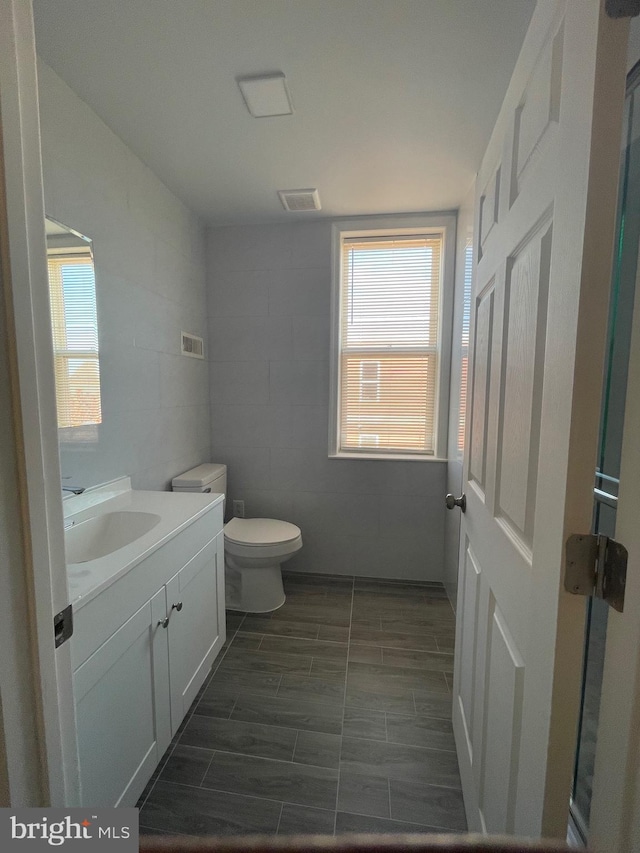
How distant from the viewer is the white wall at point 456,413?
200 centimetres

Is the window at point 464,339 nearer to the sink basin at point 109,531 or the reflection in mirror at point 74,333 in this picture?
the sink basin at point 109,531

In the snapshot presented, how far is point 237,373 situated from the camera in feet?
8.17

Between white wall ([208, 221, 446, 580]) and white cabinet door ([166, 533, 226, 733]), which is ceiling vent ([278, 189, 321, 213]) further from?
white cabinet door ([166, 533, 226, 733])

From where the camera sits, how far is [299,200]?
6.81 ft

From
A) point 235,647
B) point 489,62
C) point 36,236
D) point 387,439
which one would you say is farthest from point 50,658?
point 387,439

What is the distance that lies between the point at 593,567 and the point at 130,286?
1935mm

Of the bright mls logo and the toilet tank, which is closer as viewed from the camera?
the bright mls logo

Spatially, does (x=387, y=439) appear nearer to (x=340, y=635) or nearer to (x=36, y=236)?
(x=340, y=635)

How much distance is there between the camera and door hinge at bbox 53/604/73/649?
576 mm

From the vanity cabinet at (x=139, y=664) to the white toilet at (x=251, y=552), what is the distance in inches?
17.9

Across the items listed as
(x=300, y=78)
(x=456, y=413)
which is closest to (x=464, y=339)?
(x=456, y=413)

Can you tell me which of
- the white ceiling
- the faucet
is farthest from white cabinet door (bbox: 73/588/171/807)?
the white ceiling

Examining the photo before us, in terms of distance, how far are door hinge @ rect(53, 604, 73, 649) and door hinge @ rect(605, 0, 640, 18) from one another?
1143 millimetres

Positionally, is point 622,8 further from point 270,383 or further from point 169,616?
point 270,383
